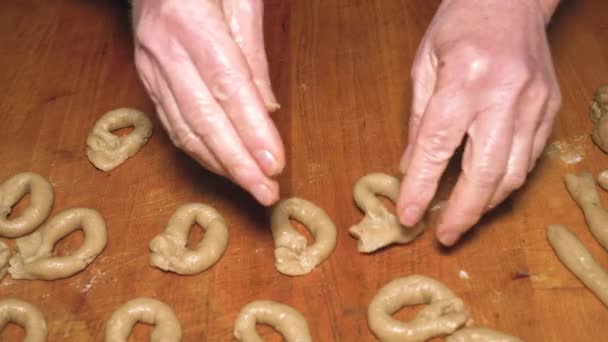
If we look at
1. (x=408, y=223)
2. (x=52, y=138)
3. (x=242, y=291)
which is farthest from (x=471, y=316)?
(x=52, y=138)

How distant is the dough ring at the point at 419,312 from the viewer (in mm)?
2256

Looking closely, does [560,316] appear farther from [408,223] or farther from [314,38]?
[314,38]

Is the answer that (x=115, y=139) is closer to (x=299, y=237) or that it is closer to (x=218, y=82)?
(x=299, y=237)

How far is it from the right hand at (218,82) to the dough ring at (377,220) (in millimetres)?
650

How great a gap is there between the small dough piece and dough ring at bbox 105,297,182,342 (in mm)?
1361

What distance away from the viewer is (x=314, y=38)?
320 cm

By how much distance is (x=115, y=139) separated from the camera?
2.80m

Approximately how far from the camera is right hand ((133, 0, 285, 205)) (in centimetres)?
184

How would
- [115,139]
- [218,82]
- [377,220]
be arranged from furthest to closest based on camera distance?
1. [115,139]
2. [377,220]
3. [218,82]

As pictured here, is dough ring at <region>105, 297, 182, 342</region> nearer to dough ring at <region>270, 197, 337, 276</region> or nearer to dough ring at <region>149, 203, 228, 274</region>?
dough ring at <region>149, 203, 228, 274</region>

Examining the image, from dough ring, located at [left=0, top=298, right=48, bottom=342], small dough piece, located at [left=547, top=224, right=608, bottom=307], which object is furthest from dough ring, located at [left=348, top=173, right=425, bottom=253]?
dough ring, located at [left=0, top=298, right=48, bottom=342]

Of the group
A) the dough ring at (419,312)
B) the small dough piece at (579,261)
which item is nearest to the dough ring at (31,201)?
the dough ring at (419,312)

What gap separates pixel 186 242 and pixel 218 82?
0.91 m

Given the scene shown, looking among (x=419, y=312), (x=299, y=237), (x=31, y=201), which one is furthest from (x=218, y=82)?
(x=31, y=201)
